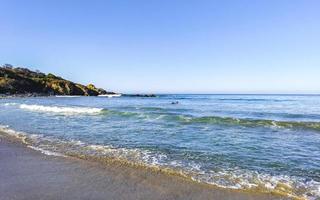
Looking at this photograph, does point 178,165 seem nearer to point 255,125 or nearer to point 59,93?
point 255,125

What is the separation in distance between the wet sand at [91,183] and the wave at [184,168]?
1.68ft

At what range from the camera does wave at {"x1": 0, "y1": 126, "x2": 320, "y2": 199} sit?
7.79m

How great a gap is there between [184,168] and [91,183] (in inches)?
115

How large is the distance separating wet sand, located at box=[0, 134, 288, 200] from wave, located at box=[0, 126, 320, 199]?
51cm

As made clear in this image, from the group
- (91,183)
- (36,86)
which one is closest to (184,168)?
(91,183)

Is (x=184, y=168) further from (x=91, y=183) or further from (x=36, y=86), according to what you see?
(x=36, y=86)

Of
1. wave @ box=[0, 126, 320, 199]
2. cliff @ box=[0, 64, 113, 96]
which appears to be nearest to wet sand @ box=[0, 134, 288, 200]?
wave @ box=[0, 126, 320, 199]

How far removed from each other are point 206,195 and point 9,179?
4.68 metres

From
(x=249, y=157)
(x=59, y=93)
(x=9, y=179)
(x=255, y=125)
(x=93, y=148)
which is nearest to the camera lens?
(x=9, y=179)

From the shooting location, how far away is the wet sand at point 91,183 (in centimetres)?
694

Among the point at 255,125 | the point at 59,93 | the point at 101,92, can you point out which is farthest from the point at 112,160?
the point at 101,92

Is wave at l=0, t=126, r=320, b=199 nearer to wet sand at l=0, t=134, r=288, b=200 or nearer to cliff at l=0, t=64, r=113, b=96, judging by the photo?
wet sand at l=0, t=134, r=288, b=200

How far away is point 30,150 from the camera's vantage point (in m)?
11.9

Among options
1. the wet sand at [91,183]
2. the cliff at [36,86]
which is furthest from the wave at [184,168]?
the cliff at [36,86]
